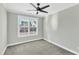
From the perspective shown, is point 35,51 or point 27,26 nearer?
point 35,51

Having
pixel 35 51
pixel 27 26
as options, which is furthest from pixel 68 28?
pixel 27 26

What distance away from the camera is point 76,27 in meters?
2.94

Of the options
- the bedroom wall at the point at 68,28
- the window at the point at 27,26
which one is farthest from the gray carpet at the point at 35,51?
the window at the point at 27,26

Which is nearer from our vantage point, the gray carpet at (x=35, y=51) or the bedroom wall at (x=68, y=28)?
the bedroom wall at (x=68, y=28)

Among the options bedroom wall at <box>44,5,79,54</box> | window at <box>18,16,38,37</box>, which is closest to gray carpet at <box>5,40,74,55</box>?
→ bedroom wall at <box>44,5,79,54</box>

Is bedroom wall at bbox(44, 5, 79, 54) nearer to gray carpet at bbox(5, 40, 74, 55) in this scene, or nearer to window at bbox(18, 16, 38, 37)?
gray carpet at bbox(5, 40, 74, 55)

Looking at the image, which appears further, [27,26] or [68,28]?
[27,26]

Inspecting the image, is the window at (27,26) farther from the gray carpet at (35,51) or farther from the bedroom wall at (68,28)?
the bedroom wall at (68,28)

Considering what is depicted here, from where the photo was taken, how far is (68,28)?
133 inches

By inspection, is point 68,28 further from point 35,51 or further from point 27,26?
point 27,26

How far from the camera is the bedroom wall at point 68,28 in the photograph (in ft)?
9.74

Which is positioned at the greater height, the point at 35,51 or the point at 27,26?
the point at 27,26

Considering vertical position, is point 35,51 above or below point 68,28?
below

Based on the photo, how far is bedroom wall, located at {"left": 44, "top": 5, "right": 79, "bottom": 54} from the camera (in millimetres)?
2967
